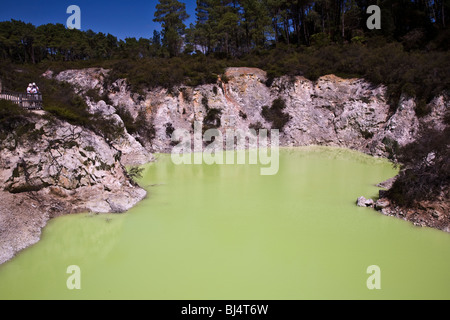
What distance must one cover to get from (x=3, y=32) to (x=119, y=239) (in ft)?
177

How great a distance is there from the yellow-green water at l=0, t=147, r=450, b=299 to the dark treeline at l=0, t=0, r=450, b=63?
29.0 metres

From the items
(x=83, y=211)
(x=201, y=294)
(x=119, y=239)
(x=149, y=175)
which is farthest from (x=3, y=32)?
(x=201, y=294)

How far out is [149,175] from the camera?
1983 cm

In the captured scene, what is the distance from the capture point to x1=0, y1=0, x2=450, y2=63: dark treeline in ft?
125

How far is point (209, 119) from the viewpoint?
30.1 meters

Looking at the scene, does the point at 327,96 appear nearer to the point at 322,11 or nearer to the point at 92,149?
the point at 322,11

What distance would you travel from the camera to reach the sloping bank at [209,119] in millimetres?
13594

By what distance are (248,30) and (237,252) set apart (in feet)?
137
